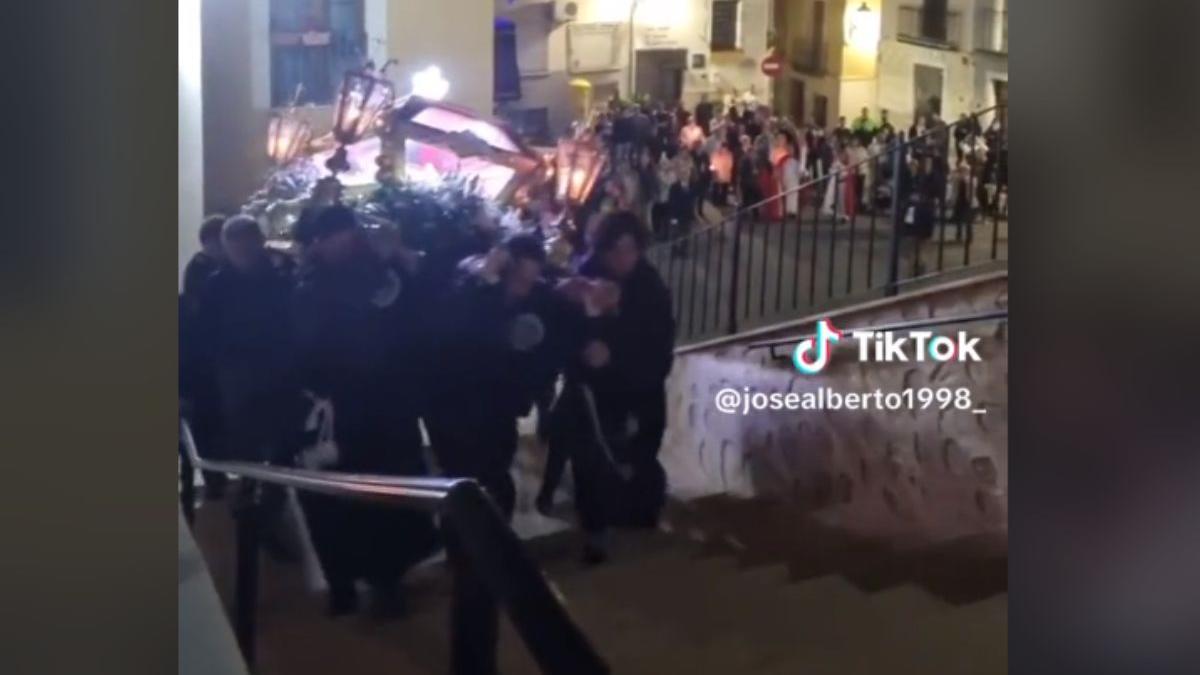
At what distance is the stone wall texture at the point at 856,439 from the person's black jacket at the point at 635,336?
4 centimetres

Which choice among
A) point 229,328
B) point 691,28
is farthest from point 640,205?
point 229,328

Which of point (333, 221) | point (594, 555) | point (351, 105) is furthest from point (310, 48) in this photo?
point (594, 555)

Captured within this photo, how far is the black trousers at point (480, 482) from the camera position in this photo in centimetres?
173

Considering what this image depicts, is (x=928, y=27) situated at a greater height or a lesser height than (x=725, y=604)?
greater

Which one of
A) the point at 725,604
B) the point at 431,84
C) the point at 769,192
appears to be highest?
the point at 431,84

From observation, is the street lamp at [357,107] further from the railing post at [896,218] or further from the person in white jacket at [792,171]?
the railing post at [896,218]

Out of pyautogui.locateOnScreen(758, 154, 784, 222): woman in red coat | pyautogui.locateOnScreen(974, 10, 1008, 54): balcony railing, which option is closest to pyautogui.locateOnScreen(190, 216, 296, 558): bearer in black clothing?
pyautogui.locateOnScreen(758, 154, 784, 222): woman in red coat

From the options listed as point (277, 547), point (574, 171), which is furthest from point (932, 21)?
point (277, 547)

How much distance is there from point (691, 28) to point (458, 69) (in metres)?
0.28

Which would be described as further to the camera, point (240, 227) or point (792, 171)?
point (792, 171)

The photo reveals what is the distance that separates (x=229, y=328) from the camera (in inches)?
67.2

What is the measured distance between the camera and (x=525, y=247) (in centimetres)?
172

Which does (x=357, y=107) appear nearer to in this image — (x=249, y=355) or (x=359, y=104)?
(x=359, y=104)

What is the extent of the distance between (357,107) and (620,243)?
0.35m
